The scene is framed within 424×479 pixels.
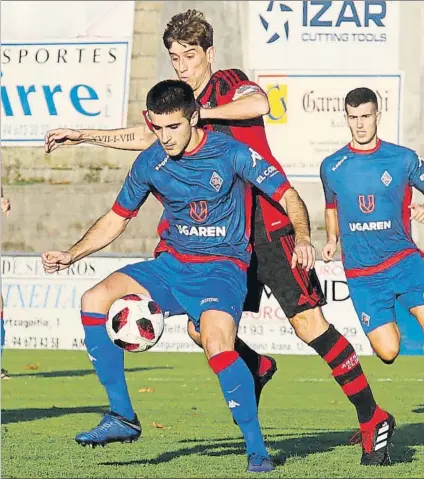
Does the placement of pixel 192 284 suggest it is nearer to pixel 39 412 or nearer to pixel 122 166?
pixel 39 412

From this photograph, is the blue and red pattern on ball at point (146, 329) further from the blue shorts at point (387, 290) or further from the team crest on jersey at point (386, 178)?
the team crest on jersey at point (386, 178)

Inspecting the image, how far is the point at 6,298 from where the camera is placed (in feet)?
61.2

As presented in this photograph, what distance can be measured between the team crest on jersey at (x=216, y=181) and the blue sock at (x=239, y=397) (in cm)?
93

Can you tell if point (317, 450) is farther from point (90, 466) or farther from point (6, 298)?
point (6, 298)

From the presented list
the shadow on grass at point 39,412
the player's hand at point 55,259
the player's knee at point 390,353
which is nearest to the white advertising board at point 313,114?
the shadow on grass at point 39,412

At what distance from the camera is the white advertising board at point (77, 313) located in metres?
17.8

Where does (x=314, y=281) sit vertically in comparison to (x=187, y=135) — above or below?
below

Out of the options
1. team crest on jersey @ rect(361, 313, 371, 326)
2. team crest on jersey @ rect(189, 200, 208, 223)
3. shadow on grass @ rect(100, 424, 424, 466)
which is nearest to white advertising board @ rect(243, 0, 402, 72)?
team crest on jersey @ rect(361, 313, 371, 326)

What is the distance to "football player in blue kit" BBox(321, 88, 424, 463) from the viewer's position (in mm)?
9023

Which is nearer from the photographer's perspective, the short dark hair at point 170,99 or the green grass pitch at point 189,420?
the short dark hair at point 170,99

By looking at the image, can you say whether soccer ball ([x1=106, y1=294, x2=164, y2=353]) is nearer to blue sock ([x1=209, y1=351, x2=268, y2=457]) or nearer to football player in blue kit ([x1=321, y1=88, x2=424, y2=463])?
blue sock ([x1=209, y1=351, x2=268, y2=457])

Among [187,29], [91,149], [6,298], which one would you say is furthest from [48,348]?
[187,29]

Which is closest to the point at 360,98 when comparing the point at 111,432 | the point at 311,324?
the point at 311,324

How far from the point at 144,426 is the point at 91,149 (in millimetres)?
15339
